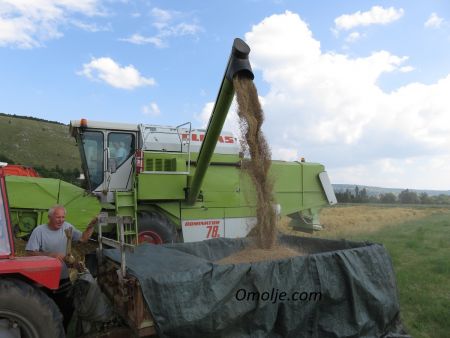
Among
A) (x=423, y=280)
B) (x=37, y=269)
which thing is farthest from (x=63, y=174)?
(x=37, y=269)

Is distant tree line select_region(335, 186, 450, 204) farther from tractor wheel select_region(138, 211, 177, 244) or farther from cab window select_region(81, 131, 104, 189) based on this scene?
cab window select_region(81, 131, 104, 189)

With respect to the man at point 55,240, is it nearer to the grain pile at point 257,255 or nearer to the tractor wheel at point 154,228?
the grain pile at point 257,255

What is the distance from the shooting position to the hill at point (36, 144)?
57.2 m

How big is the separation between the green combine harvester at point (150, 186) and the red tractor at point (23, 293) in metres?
4.12

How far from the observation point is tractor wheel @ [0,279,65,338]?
3.30m

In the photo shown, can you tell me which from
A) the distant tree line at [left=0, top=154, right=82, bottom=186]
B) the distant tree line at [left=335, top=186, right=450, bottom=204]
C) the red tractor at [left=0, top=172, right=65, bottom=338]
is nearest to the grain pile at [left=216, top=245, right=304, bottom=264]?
the red tractor at [left=0, top=172, right=65, bottom=338]

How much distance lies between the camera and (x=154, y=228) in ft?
28.8

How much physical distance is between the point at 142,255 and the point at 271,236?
171 centimetres

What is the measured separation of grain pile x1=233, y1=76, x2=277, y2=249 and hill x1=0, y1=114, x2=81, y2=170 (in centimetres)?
4911

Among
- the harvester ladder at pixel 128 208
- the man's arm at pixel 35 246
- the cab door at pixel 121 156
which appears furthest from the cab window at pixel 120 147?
the man's arm at pixel 35 246

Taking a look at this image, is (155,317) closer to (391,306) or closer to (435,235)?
(391,306)

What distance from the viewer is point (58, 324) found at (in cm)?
346

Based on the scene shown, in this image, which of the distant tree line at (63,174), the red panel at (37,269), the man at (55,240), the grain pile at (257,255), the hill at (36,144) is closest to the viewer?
the red panel at (37,269)

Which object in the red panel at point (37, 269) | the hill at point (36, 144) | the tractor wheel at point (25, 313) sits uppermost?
the hill at point (36, 144)
